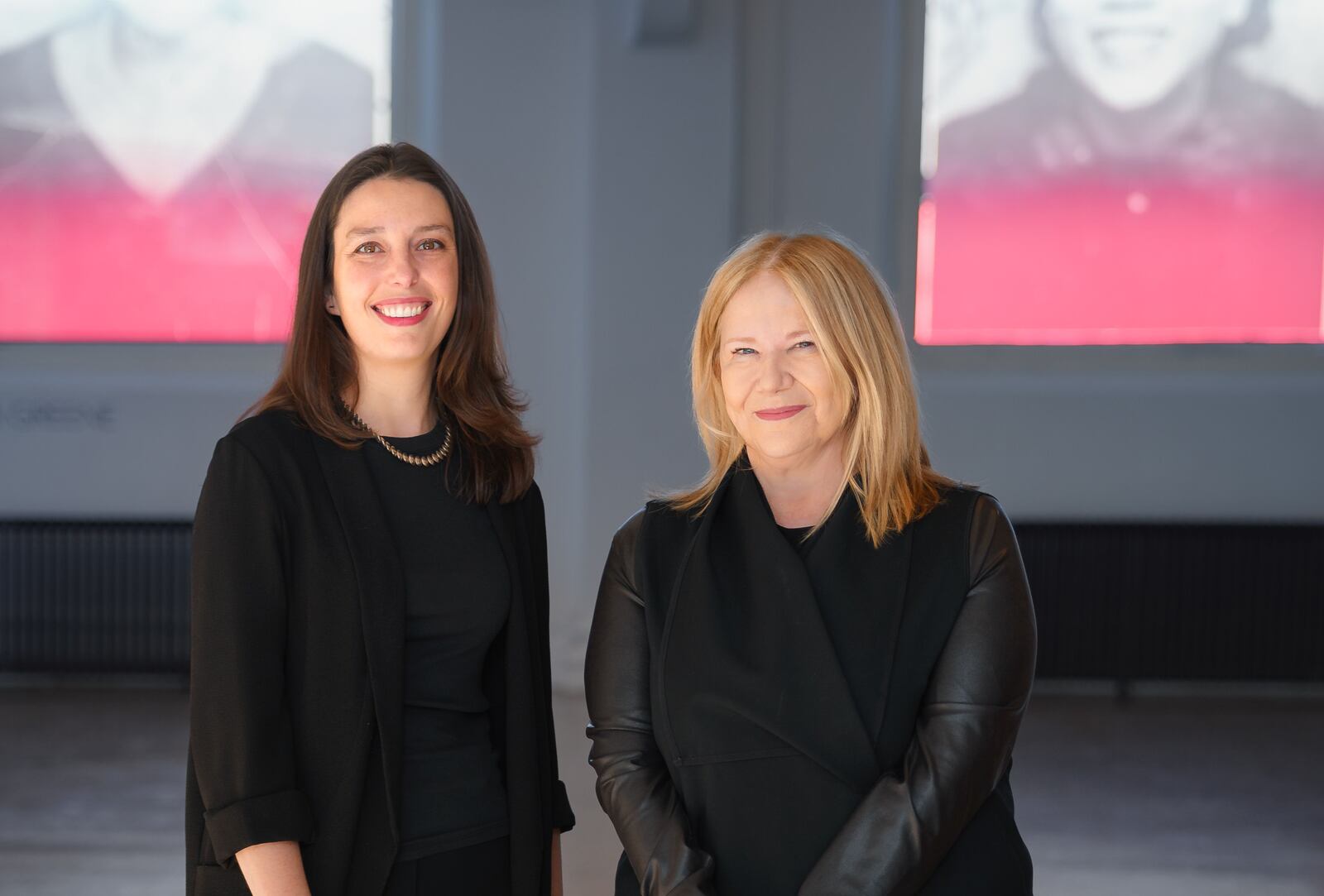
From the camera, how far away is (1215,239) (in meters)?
6.68

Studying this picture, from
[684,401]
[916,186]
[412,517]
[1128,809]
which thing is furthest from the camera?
[916,186]

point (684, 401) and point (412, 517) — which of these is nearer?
point (412, 517)

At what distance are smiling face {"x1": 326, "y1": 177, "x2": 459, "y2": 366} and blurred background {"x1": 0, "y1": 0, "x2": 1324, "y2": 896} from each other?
14.3 ft

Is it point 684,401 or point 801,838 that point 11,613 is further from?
point 801,838

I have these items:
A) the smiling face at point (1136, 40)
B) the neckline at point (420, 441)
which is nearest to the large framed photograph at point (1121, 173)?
the smiling face at point (1136, 40)

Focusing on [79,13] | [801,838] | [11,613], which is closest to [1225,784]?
[801,838]

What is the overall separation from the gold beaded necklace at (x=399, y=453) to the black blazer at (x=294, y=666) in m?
0.08

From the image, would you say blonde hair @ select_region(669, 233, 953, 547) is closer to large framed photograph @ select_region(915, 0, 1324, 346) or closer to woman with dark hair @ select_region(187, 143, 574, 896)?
woman with dark hair @ select_region(187, 143, 574, 896)

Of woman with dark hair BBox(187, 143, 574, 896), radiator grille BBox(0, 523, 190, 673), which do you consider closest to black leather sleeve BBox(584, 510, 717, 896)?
woman with dark hair BBox(187, 143, 574, 896)

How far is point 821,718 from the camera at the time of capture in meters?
1.62

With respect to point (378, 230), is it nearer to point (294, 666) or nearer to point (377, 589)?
point (377, 589)

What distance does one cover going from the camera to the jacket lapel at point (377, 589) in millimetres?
1616

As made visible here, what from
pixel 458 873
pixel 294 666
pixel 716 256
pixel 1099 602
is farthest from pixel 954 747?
pixel 1099 602

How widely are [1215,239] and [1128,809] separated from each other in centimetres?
344
